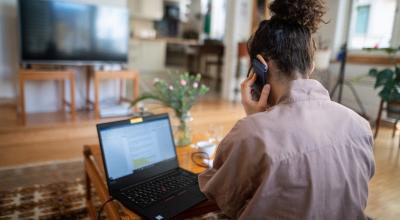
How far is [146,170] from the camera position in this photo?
1.15m

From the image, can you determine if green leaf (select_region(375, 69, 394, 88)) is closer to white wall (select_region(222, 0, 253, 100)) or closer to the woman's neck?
white wall (select_region(222, 0, 253, 100))

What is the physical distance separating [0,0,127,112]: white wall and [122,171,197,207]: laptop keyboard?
2.87 metres

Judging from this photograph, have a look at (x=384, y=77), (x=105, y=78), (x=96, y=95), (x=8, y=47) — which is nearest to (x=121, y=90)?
(x=105, y=78)

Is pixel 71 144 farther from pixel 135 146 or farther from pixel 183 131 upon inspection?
pixel 135 146

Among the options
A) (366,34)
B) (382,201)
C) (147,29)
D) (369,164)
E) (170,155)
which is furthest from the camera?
(147,29)

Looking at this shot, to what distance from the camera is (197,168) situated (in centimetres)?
133

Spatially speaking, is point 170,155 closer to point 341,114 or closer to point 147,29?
point 341,114

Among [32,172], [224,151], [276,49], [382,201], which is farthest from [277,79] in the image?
[32,172]

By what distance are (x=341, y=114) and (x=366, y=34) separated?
14.1ft

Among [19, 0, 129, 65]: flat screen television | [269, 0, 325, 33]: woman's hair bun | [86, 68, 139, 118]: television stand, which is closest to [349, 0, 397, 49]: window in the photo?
[86, 68, 139, 118]: television stand

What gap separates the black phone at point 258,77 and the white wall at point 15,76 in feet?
10.3

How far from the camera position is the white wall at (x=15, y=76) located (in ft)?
10.7

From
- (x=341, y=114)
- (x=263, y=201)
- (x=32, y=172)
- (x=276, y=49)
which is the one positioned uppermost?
(x=276, y=49)

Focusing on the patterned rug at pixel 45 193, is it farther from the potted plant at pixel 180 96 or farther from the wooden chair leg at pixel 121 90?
the wooden chair leg at pixel 121 90
